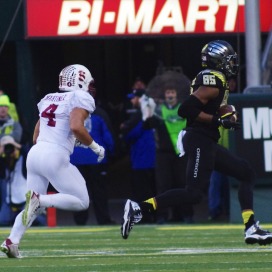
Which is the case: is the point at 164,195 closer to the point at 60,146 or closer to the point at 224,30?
the point at 60,146

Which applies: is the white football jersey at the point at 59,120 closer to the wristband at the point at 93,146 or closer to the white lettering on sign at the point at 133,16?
the wristband at the point at 93,146

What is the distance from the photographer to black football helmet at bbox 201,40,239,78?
1130 centimetres

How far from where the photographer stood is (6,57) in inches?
885

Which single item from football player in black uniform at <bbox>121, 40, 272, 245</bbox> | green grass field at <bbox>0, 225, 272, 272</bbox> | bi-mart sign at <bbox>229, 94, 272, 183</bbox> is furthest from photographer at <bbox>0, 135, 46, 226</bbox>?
football player in black uniform at <bbox>121, 40, 272, 245</bbox>

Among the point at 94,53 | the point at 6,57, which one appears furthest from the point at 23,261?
the point at 94,53

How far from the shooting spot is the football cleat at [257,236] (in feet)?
35.9

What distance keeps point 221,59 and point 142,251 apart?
5.70ft

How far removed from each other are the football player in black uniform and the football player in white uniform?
0.61m

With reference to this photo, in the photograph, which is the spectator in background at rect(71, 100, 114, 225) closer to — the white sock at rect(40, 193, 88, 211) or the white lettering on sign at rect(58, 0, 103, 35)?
the white lettering on sign at rect(58, 0, 103, 35)

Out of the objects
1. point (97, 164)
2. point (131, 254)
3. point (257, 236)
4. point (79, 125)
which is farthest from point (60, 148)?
point (97, 164)

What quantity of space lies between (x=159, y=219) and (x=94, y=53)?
10037mm

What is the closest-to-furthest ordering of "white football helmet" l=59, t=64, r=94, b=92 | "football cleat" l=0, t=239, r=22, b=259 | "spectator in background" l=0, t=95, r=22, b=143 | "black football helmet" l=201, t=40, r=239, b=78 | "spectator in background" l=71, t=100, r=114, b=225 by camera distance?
"football cleat" l=0, t=239, r=22, b=259 < "white football helmet" l=59, t=64, r=94, b=92 < "black football helmet" l=201, t=40, r=239, b=78 < "spectator in background" l=71, t=100, r=114, b=225 < "spectator in background" l=0, t=95, r=22, b=143

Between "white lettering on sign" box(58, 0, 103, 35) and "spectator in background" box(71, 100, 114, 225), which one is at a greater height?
"white lettering on sign" box(58, 0, 103, 35)

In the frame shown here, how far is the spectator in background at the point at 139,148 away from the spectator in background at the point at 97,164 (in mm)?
273
